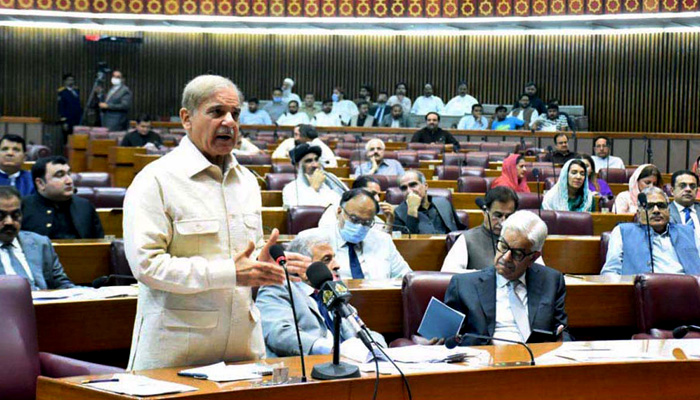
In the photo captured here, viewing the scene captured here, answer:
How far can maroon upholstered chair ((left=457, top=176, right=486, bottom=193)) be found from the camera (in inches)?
346

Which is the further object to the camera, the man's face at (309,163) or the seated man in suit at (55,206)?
the man's face at (309,163)

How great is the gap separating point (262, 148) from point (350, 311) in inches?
434

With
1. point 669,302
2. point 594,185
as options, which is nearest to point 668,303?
point 669,302

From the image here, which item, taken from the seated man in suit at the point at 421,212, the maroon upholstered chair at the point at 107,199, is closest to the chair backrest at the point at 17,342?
the seated man in suit at the point at 421,212

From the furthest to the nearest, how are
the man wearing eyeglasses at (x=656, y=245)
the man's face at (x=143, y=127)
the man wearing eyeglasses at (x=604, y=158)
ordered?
the man's face at (x=143, y=127) < the man wearing eyeglasses at (x=604, y=158) < the man wearing eyeglasses at (x=656, y=245)

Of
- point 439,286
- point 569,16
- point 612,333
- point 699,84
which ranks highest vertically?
point 569,16

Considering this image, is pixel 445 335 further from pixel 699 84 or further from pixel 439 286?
pixel 699 84

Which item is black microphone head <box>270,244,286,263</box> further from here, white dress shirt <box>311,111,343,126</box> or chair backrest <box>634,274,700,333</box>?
white dress shirt <box>311,111,343,126</box>

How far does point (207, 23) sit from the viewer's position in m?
19.0

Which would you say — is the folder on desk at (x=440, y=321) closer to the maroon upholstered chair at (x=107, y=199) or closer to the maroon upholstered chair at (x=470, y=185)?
the maroon upholstered chair at (x=107, y=199)

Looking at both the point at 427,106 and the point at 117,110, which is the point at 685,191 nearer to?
the point at 427,106

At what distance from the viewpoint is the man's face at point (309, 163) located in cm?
773

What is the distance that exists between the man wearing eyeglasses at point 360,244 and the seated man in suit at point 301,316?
1363 mm

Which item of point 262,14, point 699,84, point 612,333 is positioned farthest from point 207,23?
point 612,333
